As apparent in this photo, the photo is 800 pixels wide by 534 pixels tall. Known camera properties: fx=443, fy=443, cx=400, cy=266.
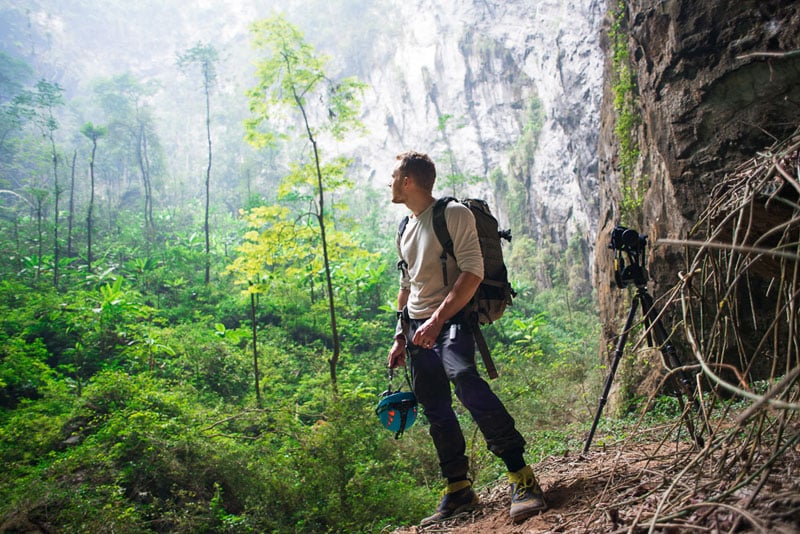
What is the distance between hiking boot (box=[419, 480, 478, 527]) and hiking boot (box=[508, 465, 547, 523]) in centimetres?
42

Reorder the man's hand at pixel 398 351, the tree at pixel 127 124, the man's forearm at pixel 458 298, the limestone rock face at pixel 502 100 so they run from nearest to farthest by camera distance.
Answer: the man's forearm at pixel 458 298 < the man's hand at pixel 398 351 < the limestone rock face at pixel 502 100 < the tree at pixel 127 124

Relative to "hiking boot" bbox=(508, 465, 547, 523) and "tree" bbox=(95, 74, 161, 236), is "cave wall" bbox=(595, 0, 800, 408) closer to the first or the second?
"hiking boot" bbox=(508, 465, 547, 523)

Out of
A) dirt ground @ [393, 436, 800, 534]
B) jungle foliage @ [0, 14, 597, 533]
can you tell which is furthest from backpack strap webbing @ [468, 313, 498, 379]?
jungle foliage @ [0, 14, 597, 533]

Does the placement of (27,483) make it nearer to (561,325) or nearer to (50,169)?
(561,325)

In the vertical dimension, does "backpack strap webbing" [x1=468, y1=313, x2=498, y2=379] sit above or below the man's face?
below

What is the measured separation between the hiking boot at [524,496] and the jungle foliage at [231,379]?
1435mm

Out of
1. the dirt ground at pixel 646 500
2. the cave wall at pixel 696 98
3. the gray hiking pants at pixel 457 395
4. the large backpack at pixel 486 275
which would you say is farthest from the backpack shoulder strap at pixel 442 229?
the cave wall at pixel 696 98

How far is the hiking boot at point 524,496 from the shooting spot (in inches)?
76.1

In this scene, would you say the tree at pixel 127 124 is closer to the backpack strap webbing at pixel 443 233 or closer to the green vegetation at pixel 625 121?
the green vegetation at pixel 625 121

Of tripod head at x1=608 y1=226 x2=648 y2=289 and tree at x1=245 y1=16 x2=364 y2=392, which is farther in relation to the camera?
tree at x1=245 y1=16 x2=364 y2=392

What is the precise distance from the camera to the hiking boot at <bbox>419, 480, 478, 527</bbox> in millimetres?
2340

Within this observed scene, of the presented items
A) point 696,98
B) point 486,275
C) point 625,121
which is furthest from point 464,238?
point 625,121

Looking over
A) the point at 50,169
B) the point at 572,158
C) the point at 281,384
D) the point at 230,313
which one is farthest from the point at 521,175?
the point at 50,169

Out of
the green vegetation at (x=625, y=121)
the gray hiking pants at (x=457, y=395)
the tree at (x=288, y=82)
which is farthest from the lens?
the tree at (x=288, y=82)
